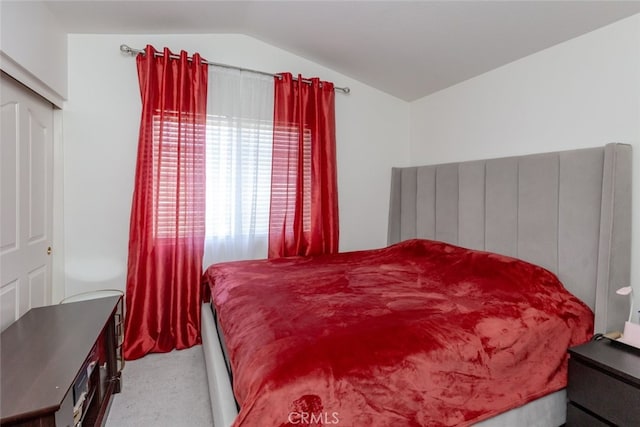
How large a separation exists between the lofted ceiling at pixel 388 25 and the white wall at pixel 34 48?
5.9 inches

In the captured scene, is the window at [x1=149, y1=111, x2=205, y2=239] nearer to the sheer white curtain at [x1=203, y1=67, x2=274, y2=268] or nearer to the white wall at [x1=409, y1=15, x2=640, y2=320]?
the sheer white curtain at [x1=203, y1=67, x2=274, y2=268]

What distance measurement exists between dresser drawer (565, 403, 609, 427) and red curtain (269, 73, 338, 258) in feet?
6.71

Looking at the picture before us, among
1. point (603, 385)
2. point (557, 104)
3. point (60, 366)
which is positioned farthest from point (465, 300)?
point (60, 366)

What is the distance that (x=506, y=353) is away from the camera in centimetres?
145

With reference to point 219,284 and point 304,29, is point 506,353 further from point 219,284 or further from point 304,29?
point 304,29

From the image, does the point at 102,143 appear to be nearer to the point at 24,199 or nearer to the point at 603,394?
the point at 24,199

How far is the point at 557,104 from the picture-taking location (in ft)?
6.98

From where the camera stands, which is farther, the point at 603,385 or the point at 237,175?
the point at 237,175

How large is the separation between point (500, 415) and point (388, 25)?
8.12ft

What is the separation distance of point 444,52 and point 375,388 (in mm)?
2460

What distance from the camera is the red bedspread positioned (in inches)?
42.3

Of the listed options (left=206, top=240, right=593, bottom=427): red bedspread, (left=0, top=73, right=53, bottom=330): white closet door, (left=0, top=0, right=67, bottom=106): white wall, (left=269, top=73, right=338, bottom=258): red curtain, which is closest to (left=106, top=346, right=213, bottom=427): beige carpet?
(left=206, top=240, right=593, bottom=427): red bedspread

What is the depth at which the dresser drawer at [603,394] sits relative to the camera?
133cm

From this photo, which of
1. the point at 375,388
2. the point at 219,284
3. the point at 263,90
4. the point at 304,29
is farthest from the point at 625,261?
the point at 263,90
